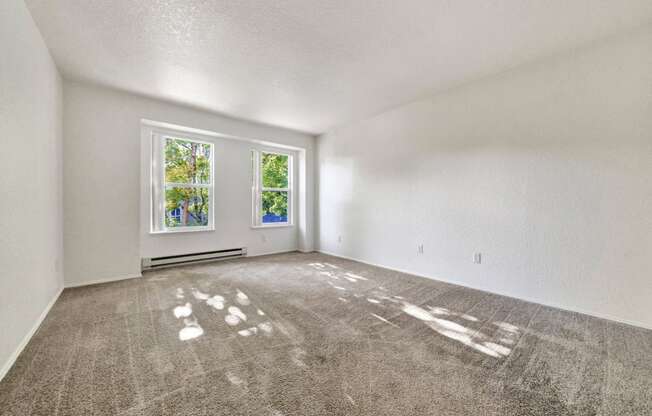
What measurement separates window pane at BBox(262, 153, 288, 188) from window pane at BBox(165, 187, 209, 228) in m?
1.27

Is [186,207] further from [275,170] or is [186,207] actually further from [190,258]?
[275,170]

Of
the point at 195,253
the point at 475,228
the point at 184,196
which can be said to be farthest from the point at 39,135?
the point at 475,228

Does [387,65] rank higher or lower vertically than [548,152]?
higher

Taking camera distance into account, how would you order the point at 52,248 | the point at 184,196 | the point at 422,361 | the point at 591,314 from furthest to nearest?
the point at 184,196
the point at 52,248
the point at 591,314
the point at 422,361

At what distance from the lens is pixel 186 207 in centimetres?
455

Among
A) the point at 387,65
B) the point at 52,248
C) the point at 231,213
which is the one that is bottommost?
the point at 52,248

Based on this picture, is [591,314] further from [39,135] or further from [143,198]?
[143,198]

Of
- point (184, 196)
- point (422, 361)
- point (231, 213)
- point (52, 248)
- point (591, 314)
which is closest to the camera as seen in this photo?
point (422, 361)

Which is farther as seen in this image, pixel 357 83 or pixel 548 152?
pixel 357 83

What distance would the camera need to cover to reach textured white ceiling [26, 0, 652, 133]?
210 cm

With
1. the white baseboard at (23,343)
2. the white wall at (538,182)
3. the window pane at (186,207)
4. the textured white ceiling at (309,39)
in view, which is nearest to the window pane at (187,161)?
the window pane at (186,207)

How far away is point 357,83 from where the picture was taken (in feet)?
11.1

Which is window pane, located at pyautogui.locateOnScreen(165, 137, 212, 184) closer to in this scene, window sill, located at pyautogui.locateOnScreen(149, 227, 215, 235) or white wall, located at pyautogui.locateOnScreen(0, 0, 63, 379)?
window sill, located at pyautogui.locateOnScreen(149, 227, 215, 235)

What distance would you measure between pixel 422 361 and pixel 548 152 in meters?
2.56
